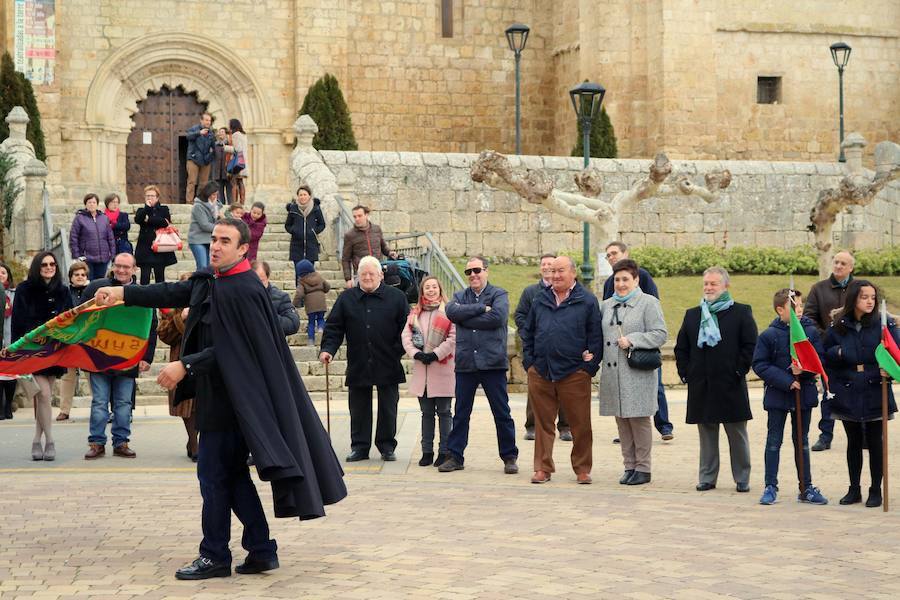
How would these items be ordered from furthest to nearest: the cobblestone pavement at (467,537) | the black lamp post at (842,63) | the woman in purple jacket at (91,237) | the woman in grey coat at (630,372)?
1. the black lamp post at (842,63)
2. the woman in purple jacket at (91,237)
3. the woman in grey coat at (630,372)
4. the cobblestone pavement at (467,537)

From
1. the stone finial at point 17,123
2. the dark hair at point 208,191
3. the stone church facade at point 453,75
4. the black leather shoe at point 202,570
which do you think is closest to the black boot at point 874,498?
the black leather shoe at point 202,570

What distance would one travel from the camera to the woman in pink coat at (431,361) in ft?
38.3

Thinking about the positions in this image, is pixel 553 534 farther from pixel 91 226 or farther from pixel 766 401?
pixel 91 226

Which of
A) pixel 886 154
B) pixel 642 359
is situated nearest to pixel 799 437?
pixel 642 359

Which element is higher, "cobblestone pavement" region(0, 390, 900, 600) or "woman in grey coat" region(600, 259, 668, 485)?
"woman in grey coat" region(600, 259, 668, 485)

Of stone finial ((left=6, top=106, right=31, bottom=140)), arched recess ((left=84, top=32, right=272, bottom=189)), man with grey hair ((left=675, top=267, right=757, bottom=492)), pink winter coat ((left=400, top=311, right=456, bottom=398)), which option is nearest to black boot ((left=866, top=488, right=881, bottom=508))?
man with grey hair ((left=675, top=267, right=757, bottom=492))

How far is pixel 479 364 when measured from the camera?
11.4m

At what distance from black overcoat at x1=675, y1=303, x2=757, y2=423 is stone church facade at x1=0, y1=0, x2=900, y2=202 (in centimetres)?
1980

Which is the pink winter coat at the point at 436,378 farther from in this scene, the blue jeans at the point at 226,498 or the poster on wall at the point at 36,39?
the poster on wall at the point at 36,39

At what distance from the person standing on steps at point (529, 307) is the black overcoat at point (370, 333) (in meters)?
0.99

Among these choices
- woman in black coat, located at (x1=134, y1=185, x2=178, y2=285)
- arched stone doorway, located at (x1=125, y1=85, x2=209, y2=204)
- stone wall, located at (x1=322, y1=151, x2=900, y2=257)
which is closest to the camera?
woman in black coat, located at (x1=134, y1=185, x2=178, y2=285)

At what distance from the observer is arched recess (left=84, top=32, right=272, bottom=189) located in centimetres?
2938

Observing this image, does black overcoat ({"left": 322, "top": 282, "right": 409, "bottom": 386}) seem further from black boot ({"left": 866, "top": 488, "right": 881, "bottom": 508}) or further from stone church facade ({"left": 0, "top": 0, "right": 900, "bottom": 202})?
stone church facade ({"left": 0, "top": 0, "right": 900, "bottom": 202})

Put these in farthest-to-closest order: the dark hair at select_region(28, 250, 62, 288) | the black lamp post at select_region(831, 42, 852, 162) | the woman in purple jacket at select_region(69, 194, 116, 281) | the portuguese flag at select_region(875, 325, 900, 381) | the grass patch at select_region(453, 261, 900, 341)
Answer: the black lamp post at select_region(831, 42, 852, 162) → the grass patch at select_region(453, 261, 900, 341) → the woman in purple jacket at select_region(69, 194, 116, 281) → the dark hair at select_region(28, 250, 62, 288) → the portuguese flag at select_region(875, 325, 900, 381)
